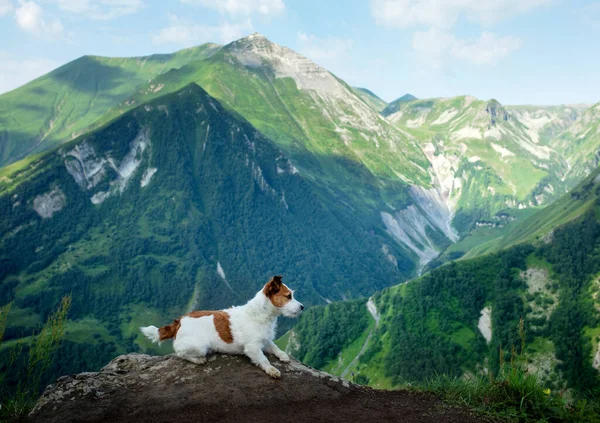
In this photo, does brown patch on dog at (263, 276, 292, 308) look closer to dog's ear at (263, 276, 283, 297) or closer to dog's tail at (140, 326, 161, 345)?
dog's ear at (263, 276, 283, 297)

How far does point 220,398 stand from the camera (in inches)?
484

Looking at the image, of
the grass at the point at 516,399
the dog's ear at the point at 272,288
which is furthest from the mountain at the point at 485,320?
the dog's ear at the point at 272,288

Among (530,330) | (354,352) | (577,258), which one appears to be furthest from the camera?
(354,352)

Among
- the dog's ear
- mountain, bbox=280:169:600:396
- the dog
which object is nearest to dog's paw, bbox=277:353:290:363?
the dog

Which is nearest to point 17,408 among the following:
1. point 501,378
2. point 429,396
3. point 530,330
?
point 429,396

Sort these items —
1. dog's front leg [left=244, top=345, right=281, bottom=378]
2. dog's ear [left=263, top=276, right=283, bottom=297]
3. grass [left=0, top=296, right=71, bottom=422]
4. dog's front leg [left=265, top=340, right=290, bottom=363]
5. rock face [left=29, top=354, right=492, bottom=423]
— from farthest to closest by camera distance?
dog's front leg [left=265, top=340, right=290, bottom=363] → dog's ear [left=263, top=276, right=283, bottom=297] → dog's front leg [left=244, top=345, right=281, bottom=378] → rock face [left=29, top=354, right=492, bottom=423] → grass [left=0, top=296, right=71, bottom=422]

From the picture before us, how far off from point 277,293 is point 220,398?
11.0 feet

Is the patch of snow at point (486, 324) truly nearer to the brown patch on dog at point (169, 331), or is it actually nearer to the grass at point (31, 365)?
the brown patch on dog at point (169, 331)

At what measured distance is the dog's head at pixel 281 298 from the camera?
45.0 feet

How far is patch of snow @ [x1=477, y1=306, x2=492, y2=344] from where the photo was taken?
524 ft

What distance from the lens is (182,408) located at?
1191cm

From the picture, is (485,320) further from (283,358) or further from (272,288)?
(272,288)

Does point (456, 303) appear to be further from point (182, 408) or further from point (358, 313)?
point (182, 408)

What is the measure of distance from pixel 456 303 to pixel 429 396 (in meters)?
172
